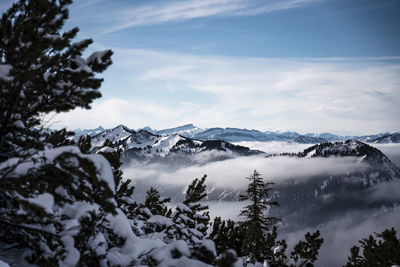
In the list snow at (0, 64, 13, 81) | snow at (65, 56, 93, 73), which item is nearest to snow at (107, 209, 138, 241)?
snow at (65, 56, 93, 73)

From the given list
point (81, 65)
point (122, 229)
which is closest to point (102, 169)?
point (81, 65)

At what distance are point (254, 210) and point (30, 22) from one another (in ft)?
69.6

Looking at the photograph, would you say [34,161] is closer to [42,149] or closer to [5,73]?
[42,149]

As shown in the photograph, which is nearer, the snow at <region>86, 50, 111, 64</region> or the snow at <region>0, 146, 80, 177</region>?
the snow at <region>0, 146, 80, 177</region>

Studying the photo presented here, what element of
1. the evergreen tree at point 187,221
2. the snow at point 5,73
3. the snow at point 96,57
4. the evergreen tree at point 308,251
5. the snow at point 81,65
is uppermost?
the snow at point 96,57

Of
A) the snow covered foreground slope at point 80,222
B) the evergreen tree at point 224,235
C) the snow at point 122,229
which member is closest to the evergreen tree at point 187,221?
the snow covered foreground slope at point 80,222

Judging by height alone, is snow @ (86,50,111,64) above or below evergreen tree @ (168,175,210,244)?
above

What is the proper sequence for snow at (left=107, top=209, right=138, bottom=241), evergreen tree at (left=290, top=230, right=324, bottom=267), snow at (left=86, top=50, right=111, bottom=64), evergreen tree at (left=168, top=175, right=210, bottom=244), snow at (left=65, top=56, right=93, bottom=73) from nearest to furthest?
snow at (left=65, top=56, right=93, bottom=73)
snow at (left=86, top=50, right=111, bottom=64)
snow at (left=107, top=209, right=138, bottom=241)
evergreen tree at (left=168, top=175, right=210, bottom=244)
evergreen tree at (left=290, top=230, right=324, bottom=267)

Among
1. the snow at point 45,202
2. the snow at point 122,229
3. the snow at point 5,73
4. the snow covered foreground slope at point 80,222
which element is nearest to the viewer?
the snow at point 45,202

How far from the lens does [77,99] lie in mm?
3355

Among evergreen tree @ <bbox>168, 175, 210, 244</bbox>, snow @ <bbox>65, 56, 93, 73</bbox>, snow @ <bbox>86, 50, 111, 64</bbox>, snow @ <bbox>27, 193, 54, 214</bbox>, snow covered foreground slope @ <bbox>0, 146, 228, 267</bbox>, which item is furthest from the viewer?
evergreen tree @ <bbox>168, 175, 210, 244</bbox>

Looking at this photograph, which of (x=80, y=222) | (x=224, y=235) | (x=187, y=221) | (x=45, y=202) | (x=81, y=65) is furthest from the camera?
(x=224, y=235)

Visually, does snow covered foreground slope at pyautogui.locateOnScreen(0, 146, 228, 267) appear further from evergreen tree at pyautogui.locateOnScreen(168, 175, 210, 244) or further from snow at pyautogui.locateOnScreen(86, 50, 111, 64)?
snow at pyautogui.locateOnScreen(86, 50, 111, 64)

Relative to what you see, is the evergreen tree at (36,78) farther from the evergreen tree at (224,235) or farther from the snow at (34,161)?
the evergreen tree at (224,235)
